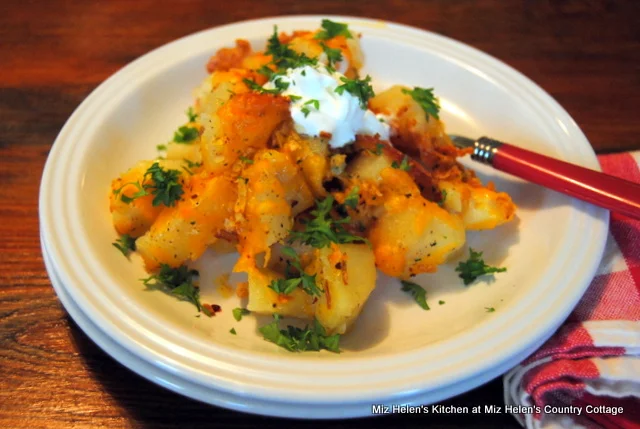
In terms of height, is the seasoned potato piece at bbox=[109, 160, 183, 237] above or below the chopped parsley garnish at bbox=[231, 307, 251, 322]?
above

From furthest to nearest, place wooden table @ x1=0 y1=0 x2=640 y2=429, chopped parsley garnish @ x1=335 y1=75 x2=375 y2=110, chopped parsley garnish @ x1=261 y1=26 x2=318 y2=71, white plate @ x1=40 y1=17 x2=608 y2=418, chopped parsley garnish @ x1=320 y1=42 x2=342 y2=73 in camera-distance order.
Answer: chopped parsley garnish @ x1=320 y1=42 x2=342 y2=73 < chopped parsley garnish @ x1=261 y1=26 x2=318 y2=71 < chopped parsley garnish @ x1=335 y1=75 x2=375 y2=110 < wooden table @ x1=0 y1=0 x2=640 y2=429 < white plate @ x1=40 y1=17 x2=608 y2=418

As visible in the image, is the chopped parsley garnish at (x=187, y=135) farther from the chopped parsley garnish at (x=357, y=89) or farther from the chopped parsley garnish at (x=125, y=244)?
the chopped parsley garnish at (x=357, y=89)

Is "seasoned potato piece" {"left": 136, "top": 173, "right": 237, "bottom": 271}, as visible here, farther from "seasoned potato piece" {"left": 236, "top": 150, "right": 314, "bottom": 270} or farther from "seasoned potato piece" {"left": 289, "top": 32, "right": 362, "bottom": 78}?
"seasoned potato piece" {"left": 289, "top": 32, "right": 362, "bottom": 78}

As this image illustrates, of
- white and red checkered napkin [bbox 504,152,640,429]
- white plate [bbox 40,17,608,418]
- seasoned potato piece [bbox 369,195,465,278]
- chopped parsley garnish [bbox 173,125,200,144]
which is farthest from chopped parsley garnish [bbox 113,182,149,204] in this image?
white and red checkered napkin [bbox 504,152,640,429]

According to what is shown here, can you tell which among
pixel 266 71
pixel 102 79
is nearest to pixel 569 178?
pixel 266 71

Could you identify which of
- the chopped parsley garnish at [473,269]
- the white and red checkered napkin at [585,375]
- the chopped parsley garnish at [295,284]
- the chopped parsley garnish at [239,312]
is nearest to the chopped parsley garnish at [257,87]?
the chopped parsley garnish at [295,284]

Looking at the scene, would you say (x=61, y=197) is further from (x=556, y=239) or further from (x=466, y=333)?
(x=556, y=239)

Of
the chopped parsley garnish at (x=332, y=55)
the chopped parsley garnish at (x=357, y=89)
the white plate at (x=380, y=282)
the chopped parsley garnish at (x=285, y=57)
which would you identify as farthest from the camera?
the chopped parsley garnish at (x=332, y=55)
